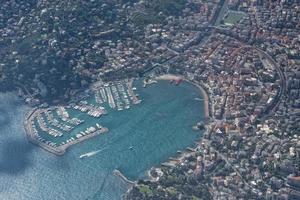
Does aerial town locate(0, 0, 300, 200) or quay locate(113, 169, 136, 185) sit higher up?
aerial town locate(0, 0, 300, 200)

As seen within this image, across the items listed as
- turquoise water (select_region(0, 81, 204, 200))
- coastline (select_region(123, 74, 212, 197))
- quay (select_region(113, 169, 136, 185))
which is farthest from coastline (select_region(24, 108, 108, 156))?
coastline (select_region(123, 74, 212, 197))

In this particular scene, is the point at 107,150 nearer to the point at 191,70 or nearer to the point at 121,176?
the point at 121,176

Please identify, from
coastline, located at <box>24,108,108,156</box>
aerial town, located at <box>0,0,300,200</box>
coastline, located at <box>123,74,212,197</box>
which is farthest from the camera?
coastline, located at <box>24,108,108,156</box>

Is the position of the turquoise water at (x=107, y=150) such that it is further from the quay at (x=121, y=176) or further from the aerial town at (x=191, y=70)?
the aerial town at (x=191, y=70)

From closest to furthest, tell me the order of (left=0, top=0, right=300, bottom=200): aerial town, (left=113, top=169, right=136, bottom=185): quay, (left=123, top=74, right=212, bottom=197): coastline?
1. (left=0, top=0, right=300, bottom=200): aerial town
2. (left=113, top=169, right=136, bottom=185): quay
3. (left=123, top=74, right=212, bottom=197): coastline

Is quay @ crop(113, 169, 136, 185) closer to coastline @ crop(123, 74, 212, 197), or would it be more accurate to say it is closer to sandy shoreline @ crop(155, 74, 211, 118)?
coastline @ crop(123, 74, 212, 197)

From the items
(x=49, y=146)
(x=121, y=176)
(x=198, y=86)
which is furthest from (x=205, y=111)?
(x=49, y=146)

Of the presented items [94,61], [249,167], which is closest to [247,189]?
[249,167]

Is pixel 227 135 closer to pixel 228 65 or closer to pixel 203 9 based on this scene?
pixel 228 65
